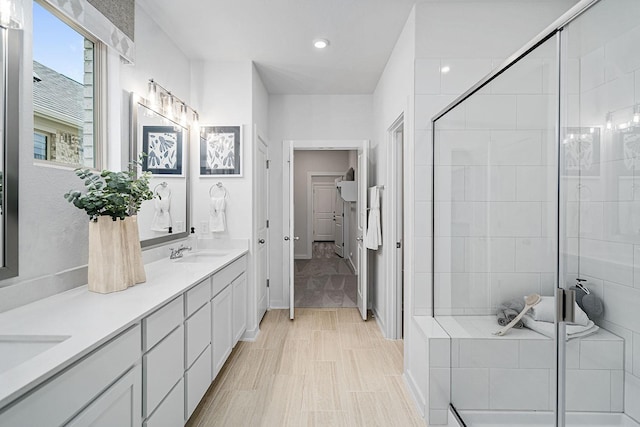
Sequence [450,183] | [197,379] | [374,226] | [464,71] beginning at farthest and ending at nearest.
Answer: [374,226] < [464,71] < [450,183] < [197,379]

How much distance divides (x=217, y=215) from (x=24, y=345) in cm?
201

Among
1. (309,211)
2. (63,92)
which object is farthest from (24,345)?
(309,211)

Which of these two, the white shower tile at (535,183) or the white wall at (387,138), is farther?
the white wall at (387,138)

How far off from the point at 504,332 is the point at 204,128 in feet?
9.43

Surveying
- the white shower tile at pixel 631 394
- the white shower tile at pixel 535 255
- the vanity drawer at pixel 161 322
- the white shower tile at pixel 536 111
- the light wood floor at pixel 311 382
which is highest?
the white shower tile at pixel 536 111

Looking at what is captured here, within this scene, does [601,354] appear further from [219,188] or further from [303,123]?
[303,123]

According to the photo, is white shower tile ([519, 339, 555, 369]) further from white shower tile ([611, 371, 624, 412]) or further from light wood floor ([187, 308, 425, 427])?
light wood floor ([187, 308, 425, 427])

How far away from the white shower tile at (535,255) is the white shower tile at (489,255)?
5 centimetres

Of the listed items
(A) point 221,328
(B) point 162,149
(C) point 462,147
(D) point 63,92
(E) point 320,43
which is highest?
(E) point 320,43

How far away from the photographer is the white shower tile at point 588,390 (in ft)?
3.81

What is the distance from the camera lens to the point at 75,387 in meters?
0.94

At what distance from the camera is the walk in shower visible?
106 centimetres

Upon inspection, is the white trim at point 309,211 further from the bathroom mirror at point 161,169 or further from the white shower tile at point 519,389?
the white shower tile at point 519,389

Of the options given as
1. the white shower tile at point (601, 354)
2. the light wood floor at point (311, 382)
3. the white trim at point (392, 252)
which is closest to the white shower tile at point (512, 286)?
the white shower tile at point (601, 354)
